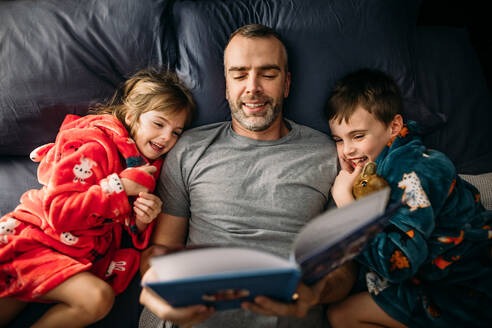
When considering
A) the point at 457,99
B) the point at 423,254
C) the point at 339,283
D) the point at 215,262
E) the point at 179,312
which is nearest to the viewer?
the point at 215,262

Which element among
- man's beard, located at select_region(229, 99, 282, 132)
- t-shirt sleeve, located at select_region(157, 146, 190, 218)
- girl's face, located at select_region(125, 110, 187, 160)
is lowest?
t-shirt sleeve, located at select_region(157, 146, 190, 218)

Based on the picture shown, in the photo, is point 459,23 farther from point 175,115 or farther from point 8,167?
point 8,167

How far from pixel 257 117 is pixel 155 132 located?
439 mm

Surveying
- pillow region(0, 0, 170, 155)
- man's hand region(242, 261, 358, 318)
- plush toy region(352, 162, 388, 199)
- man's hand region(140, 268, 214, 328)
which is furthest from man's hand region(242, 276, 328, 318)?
pillow region(0, 0, 170, 155)

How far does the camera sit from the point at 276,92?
1262 millimetres

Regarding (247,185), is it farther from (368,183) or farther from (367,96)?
(367,96)

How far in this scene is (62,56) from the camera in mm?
1280

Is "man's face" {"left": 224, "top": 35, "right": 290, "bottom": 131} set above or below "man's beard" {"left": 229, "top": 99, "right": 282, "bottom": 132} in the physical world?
above

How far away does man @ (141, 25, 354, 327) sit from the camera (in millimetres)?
1122

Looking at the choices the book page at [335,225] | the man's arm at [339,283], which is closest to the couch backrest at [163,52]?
the man's arm at [339,283]

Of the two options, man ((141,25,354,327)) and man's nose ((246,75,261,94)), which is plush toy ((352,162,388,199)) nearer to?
man ((141,25,354,327))

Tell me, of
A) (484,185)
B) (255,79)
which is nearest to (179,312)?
(255,79)

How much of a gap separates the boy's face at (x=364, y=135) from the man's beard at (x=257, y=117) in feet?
0.94

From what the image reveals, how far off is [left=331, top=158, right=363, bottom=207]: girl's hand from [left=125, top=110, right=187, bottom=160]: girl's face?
71 centimetres
